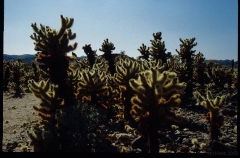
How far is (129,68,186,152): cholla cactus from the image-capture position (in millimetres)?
8078

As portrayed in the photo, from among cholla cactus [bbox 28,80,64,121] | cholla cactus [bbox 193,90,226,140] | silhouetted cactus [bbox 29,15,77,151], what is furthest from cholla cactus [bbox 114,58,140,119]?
cholla cactus [bbox 193,90,226,140]

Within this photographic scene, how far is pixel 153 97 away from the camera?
8.25 m

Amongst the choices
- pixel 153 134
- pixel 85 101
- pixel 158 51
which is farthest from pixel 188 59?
pixel 153 134

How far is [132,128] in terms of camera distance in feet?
46.4

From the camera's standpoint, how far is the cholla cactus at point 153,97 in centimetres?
808

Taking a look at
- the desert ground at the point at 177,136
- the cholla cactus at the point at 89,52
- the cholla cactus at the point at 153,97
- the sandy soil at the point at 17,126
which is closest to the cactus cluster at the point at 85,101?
the cholla cactus at the point at 153,97

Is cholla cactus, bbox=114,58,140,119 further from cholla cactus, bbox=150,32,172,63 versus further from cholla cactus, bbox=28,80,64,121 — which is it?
cholla cactus, bbox=150,32,172,63

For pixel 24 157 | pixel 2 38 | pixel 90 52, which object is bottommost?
pixel 24 157

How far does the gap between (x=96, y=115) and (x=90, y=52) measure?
39.2ft

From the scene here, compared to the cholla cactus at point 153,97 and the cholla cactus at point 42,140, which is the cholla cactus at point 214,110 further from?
the cholla cactus at point 42,140

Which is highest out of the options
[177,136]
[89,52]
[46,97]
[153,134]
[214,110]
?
[89,52]

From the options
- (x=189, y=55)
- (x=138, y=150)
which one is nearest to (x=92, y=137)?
(x=138, y=150)

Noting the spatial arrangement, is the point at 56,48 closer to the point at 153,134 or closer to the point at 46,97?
the point at 46,97

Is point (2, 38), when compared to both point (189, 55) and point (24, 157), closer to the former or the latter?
point (24, 157)
